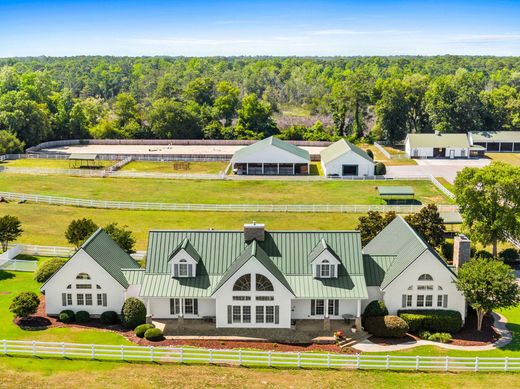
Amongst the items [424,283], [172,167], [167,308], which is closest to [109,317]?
[167,308]

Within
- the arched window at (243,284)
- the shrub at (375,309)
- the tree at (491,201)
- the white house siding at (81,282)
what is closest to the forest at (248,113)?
the tree at (491,201)

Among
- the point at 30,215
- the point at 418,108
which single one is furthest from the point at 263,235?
the point at 418,108

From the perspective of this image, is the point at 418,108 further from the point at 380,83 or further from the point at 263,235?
the point at 263,235

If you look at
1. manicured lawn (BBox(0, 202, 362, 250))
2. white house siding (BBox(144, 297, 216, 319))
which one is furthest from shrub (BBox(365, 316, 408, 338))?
manicured lawn (BBox(0, 202, 362, 250))

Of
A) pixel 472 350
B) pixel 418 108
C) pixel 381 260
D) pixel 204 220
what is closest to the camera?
pixel 472 350

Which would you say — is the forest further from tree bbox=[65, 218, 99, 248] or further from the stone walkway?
the stone walkway

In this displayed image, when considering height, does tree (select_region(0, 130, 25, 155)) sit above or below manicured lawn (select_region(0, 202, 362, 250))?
above

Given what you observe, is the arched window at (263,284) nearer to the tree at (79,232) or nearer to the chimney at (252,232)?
the chimney at (252,232)
